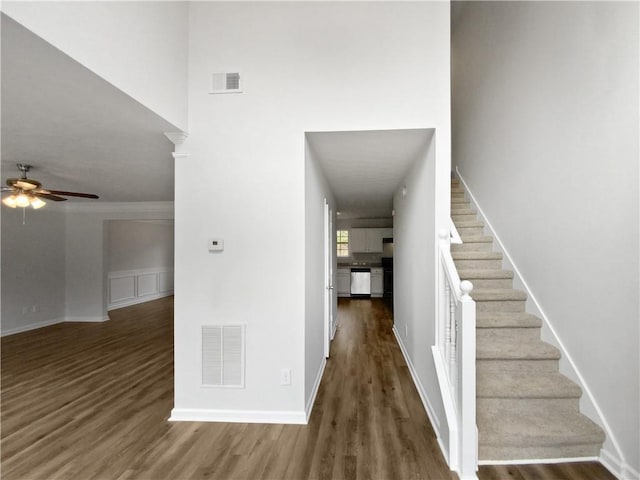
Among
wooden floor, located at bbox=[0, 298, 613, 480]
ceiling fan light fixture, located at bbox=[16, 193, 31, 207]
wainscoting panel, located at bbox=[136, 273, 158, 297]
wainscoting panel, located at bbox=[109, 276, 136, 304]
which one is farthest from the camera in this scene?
wainscoting panel, located at bbox=[136, 273, 158, 297]

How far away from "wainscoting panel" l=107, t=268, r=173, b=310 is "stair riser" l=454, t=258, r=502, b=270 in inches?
320

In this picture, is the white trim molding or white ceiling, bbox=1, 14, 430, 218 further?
the white trim molding

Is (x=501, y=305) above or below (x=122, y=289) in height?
above

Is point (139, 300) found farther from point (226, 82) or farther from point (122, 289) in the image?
point (226, 82)

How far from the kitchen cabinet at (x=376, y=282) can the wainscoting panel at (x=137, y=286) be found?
659 cm

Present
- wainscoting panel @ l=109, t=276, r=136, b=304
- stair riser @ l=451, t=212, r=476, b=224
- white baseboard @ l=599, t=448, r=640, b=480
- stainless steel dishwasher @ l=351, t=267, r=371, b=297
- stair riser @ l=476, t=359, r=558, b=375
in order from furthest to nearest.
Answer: stainless steel dishwasher @ l=351, t=267, r=371, b=297 → wainscoting panel @ l=109, t=276, r=136, b=304 → stair riser @ l=451, t=212, r=476, b=224 → stair riser @ l=476, t=359, r=558, b=375 → white baseboard @ l=599, t=448, r=640, b=480

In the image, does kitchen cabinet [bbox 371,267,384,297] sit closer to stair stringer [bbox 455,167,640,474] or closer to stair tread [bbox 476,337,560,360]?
stair stringer [bbox 455,167,640,474]

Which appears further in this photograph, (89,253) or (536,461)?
(89,253)

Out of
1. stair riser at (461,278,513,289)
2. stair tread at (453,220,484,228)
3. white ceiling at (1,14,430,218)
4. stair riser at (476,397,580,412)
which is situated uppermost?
white ceiling at (1,14,430,218)

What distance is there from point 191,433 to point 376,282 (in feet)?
23.8

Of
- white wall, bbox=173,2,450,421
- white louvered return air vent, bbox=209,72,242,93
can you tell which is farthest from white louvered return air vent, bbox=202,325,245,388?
white louvered return air vent, bbox=209,72,242,93

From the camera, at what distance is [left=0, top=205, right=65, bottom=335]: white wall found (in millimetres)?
5727

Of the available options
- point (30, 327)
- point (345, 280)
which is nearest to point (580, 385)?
point (345, 280)

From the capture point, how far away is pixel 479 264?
3553mm
